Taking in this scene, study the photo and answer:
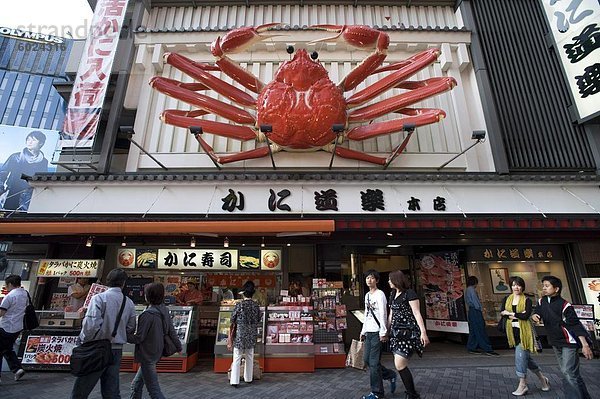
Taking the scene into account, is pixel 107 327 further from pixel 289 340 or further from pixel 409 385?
pixel 289 340

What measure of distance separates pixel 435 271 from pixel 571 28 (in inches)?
294

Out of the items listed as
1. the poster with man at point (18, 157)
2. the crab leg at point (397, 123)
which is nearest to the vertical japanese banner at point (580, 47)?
the crab leg at point (397, 123)

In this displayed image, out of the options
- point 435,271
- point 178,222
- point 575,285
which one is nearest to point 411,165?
point 435,271

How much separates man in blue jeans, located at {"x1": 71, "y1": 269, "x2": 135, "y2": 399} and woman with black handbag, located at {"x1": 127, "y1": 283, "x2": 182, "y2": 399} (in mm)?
137

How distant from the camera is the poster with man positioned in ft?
85.9

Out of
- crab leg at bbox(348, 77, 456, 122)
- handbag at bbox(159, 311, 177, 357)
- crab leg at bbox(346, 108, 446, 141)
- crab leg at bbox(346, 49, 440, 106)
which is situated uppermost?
crab leg at bbox(346, 49, 440, 106)

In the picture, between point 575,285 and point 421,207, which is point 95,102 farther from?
point 575,285

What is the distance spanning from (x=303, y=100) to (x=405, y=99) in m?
2.33

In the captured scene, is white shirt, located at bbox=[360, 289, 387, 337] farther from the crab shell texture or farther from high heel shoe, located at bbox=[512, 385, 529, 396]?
the crab shell texture

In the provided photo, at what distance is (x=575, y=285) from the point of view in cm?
782

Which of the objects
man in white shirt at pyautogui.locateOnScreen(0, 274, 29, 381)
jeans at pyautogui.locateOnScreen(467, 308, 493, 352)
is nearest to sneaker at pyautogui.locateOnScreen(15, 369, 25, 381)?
man in white shirt at pyautogui.locateOnScreen(0, 274, 29, 381)

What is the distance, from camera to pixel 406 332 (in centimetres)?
382

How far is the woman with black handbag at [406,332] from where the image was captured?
3.77m

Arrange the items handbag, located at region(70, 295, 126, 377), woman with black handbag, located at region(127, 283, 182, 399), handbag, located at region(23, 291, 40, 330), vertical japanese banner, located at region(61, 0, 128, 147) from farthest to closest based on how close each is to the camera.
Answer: vertical japanese banner, located at region(61, 0, 128, 147) → handbag, located at region(23, 291, 40, 330) → woman with black handbag, located at region(127, 283, 182, 399) → handbag, located at region(70, 295, 126, 377)
